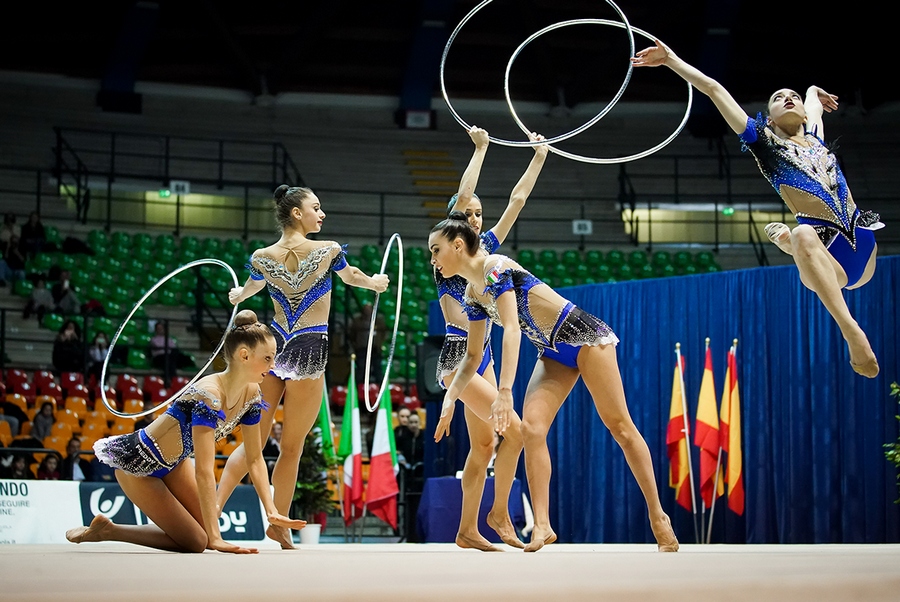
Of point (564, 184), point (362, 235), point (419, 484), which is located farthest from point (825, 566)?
point (564, 184)

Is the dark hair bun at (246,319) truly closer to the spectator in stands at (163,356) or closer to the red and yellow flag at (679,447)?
the red and yellow flag at (679,447)

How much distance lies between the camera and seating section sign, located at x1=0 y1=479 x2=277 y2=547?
7.96 metres

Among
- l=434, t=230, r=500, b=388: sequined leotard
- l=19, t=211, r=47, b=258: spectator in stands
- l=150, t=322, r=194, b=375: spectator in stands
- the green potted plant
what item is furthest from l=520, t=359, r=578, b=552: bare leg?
l=19, t=211, r=47, b=258: spectator in stands

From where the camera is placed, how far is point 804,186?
4.68 metres

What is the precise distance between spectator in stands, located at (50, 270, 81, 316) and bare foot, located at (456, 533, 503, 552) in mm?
9392

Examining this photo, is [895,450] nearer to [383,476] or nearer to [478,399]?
[383,476]

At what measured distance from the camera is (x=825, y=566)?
2.71m

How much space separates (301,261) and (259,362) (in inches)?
36.9

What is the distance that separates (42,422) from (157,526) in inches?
260

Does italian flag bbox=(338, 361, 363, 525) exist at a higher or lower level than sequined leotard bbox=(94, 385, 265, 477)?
lower

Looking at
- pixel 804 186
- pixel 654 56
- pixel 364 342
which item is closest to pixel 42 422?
pixel 364 342

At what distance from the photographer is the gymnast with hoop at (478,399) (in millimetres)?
4789

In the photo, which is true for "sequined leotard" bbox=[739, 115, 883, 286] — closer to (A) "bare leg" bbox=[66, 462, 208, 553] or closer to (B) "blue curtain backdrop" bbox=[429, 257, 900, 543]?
(A) "bare leg" bbox=[66, 462, 208, 553]

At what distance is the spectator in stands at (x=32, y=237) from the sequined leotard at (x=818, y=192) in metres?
11.4
